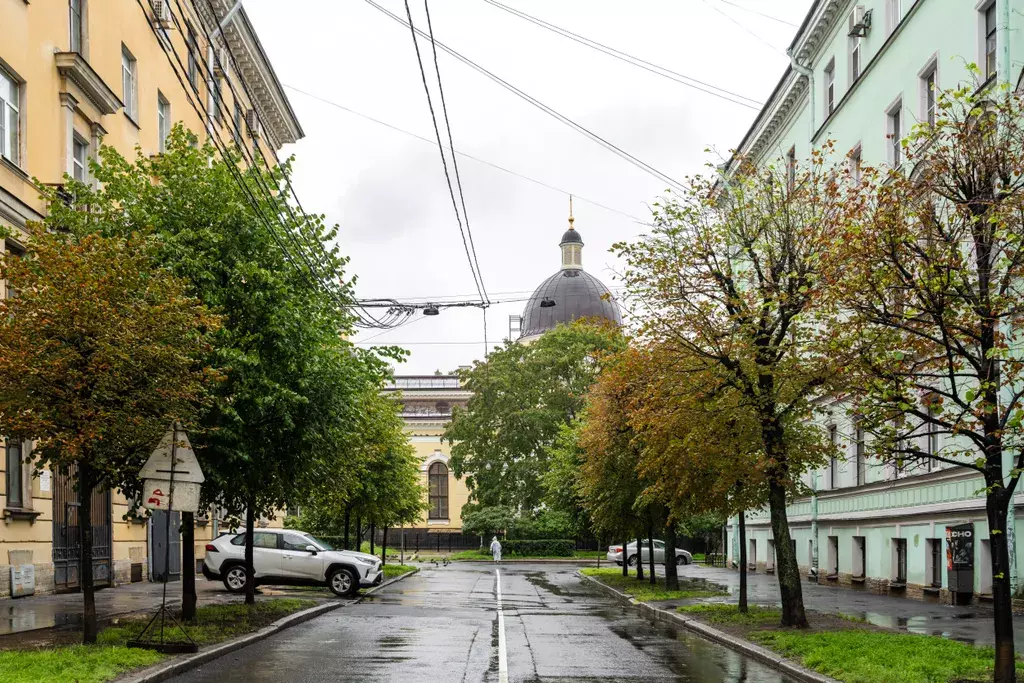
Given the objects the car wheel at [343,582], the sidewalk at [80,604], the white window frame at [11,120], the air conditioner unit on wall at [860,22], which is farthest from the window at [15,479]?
the air conditioner unit on wall at [860,22]

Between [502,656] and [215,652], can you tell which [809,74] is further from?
[215,652]

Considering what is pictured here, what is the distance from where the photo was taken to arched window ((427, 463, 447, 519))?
9781cm

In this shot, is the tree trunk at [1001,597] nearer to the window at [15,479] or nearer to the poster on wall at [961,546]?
the poster on wall at [961,546]

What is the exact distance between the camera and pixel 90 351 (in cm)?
1377

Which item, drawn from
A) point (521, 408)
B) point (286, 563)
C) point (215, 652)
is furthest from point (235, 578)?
point (521, 408)

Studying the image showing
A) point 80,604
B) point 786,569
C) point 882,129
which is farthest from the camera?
point 882,129

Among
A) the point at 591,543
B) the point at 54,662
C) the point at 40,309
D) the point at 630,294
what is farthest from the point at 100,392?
the point at 591,543

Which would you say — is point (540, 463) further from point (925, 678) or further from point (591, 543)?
point (925, 678)

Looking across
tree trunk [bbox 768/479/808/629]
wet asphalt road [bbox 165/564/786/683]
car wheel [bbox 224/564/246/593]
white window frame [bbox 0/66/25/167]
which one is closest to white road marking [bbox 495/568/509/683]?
wet asphalt road [bbox 165/564/786/683]

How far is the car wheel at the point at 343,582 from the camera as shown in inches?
1151

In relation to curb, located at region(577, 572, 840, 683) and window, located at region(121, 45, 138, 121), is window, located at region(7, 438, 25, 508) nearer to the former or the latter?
window, located at region(121, 45, 138, 121)

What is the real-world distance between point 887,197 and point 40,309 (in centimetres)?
924

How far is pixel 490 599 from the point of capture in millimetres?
29828

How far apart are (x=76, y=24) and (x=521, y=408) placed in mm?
40388
